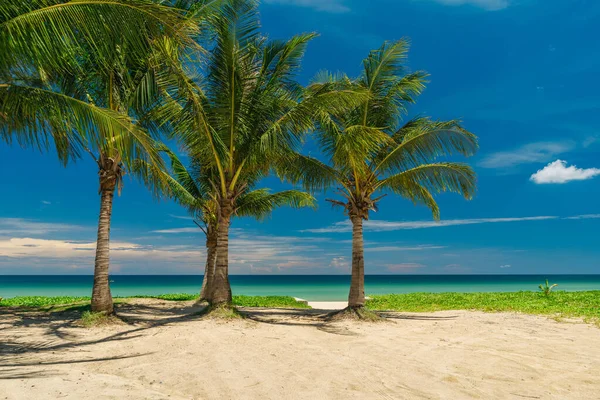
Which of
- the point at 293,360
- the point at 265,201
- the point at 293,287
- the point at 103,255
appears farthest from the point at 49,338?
the point at 293,287

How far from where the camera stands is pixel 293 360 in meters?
7.30

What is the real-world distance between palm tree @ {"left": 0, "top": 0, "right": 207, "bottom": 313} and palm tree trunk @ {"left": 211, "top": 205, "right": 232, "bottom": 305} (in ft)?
9.42

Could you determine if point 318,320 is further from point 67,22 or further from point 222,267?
point 67,22

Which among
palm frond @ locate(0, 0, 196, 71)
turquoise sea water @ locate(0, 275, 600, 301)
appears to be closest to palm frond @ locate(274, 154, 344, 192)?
palm frond @ locate(0, 0, 196, 71)

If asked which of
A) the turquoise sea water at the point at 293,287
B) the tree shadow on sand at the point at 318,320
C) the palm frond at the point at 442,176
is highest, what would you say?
the palm frond at the point at 442,176

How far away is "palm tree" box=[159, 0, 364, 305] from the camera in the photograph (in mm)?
11430

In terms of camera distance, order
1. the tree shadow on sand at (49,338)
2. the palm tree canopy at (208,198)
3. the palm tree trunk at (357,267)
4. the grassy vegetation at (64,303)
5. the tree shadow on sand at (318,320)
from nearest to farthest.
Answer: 1. the tree shadow on sand at (49,338)
2. the tree shadow on sand at (318,320)
3. the palm tree trunk at (357,267)
4. the grassy vegetation at (64,303)
5. the palm tree canopy at (208,198)

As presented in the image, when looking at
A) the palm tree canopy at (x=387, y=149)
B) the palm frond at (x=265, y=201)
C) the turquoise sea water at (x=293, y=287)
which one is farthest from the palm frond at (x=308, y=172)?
the turquoise sea water at (x=293, y=287)

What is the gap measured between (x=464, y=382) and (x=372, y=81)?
9888 mm

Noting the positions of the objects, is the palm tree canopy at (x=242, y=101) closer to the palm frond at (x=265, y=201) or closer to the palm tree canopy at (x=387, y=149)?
the palm tree canopy at (x=387, y=149)

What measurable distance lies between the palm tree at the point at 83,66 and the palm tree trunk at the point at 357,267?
22.4ft

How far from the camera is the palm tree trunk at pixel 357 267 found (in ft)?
42.0

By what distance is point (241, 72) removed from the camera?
12.0 metres

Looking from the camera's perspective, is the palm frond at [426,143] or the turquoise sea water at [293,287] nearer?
the palm frond at [426,143]
